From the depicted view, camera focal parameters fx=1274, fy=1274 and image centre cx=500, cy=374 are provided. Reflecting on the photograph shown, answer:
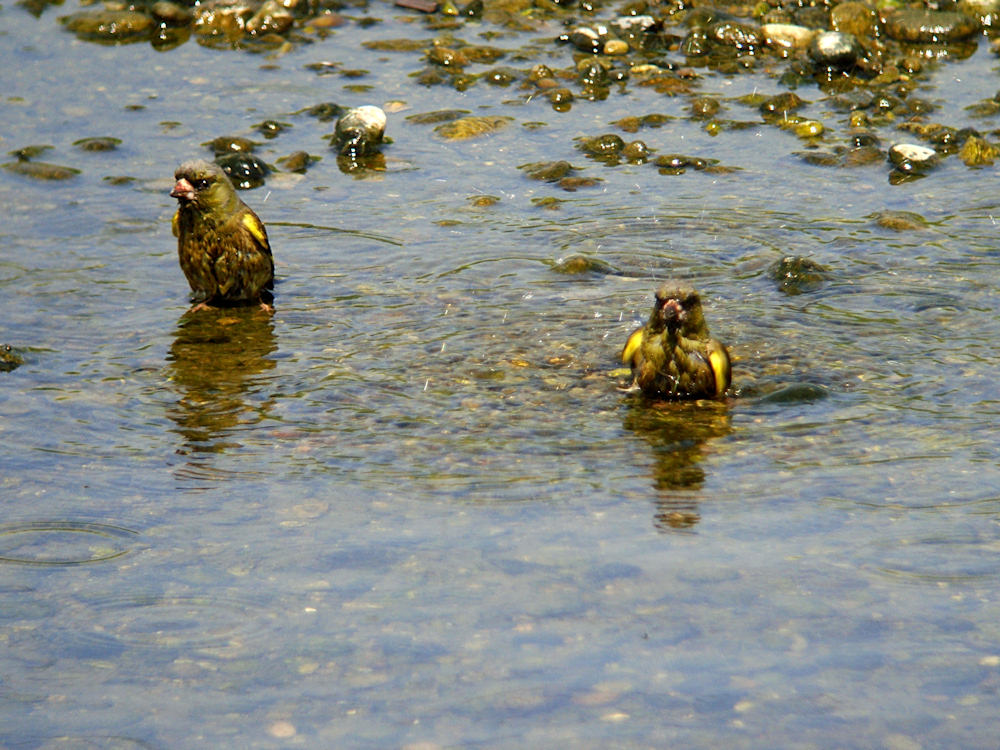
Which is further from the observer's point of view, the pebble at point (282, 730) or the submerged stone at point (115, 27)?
the submerged stone at point (115, 27)

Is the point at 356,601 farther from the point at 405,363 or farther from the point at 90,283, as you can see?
the point at 90,283

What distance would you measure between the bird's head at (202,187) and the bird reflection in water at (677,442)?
317 centimetres

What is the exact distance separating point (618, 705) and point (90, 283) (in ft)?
19.4

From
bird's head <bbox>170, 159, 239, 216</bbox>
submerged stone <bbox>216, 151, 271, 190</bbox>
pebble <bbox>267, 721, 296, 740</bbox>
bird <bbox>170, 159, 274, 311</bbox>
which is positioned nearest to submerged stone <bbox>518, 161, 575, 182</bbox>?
submerged stone <bbox>216, 151, 271, 190</bbox>

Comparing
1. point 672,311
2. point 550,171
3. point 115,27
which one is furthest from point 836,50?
point 115,27

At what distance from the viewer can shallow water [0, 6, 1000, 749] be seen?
4.59m

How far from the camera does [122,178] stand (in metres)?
11.0

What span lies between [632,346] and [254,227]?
2868mm

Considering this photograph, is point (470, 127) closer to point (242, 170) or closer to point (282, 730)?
A: point (242, 170)

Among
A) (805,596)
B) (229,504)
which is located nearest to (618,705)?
(805,596)

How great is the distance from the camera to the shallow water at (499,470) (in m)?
4.59

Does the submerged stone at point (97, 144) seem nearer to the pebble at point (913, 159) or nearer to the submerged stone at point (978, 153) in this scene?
the pebble at point (913, 159)

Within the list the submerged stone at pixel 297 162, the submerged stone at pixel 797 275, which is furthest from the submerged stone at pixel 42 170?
the submerged stone at pixel 797 275

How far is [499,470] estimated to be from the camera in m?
6.26
